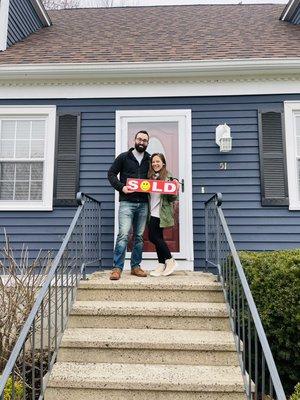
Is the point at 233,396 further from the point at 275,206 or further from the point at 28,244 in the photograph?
the point at 28,244

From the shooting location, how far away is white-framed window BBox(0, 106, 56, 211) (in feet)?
19.2

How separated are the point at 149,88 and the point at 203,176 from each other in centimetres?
152

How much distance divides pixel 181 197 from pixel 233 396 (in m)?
3.05

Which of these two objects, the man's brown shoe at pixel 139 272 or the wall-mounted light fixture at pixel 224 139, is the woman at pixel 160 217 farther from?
the wall-mounted light fixture at pixel 224 139

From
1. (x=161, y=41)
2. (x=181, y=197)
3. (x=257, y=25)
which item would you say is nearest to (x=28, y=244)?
(x=181, y=197)

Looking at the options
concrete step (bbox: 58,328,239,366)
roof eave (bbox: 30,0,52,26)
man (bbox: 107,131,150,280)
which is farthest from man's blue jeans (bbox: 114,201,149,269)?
roof eave (bbox: 30,0,52,26)

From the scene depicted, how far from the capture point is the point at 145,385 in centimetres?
305

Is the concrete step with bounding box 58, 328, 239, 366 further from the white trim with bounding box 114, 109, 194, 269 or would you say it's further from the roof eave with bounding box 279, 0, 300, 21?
the roof eave with bounding box 279, 0, 300, 21

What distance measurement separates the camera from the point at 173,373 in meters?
3.19

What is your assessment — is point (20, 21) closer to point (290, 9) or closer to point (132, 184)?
point (132, 184)

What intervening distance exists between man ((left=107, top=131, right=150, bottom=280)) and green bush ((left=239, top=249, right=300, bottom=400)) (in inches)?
48.7

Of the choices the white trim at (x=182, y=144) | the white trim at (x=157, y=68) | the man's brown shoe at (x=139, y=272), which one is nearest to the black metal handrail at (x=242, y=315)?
the white trim at (x=182, y=144)

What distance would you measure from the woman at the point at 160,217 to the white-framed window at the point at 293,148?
1985 millimetres

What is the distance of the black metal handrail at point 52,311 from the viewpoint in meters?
2.86
